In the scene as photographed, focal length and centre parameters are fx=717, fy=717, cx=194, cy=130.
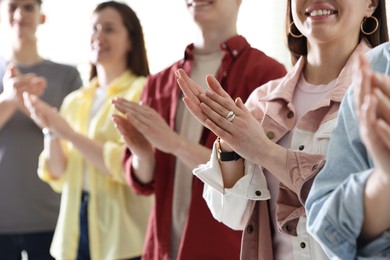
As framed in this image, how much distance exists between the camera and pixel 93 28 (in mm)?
2508

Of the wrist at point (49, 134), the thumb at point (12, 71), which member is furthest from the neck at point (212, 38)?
the thumb at point (12, 71)

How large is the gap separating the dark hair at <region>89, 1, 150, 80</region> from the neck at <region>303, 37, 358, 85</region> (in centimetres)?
119

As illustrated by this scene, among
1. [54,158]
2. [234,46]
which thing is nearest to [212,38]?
[234,46]

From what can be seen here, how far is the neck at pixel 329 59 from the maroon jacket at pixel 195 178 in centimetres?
37

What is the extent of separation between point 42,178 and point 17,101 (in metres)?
0.28

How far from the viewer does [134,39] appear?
250cm

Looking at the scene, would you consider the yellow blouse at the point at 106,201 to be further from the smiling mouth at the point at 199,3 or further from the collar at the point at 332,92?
the collar at the point at 332,92

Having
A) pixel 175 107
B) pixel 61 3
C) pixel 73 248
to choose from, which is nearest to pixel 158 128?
pixel 175 107

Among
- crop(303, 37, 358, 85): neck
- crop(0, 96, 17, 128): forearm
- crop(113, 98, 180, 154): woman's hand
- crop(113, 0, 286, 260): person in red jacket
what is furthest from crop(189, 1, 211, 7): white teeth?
crop(0, 96, 17, 128): forearm

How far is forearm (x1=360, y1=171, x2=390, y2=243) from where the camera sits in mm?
879

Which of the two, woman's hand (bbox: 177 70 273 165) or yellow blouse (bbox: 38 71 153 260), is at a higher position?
woman's hand (bbox: 177 70 273 165)

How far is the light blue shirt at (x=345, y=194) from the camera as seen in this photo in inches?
36.4

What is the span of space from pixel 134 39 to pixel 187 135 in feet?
2.47

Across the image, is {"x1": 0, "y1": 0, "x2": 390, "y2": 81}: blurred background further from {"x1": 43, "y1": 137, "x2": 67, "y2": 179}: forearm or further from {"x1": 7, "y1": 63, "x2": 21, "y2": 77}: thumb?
{"x1": 43, "y1": 137, "x2": 67, "y2": 179}: forearm
